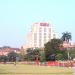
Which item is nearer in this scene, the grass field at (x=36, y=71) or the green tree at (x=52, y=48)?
the grass field at (x=36, y=71)

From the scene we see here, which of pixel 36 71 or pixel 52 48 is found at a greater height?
pixel 52 48

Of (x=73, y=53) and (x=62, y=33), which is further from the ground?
(x=62, y=33)

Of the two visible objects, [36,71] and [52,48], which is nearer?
[36,71]

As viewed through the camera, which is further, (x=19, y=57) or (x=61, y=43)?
(x=19, y=57)

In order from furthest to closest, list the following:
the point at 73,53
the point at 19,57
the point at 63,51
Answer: the point at 19,57, the point at 63,51, the point at 73,53

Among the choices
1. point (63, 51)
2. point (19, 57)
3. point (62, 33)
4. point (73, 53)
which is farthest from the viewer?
point (19, 57)

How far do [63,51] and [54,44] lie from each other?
14.8 feet

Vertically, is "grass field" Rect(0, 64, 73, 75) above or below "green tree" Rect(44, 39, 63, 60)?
below

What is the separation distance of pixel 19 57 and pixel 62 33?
29755 millimetres

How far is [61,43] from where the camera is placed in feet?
437

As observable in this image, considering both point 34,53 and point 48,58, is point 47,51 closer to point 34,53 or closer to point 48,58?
point 48,58

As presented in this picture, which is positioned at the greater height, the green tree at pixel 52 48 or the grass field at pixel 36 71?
the green tree at pixel 52 48

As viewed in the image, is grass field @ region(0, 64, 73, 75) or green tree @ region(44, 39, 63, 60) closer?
grass field @ region(0, 64, 73, 75)

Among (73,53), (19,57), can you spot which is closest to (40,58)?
(73,53)
